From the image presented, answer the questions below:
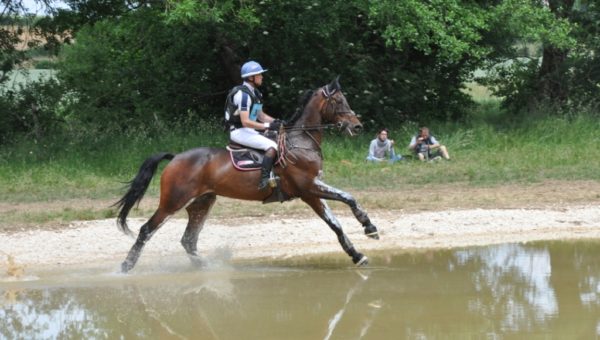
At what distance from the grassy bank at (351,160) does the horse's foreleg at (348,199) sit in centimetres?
458

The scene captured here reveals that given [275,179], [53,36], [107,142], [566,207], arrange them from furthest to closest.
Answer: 1. [53,36]
2. [107,142]
3. [566,207]
4. [275,179]

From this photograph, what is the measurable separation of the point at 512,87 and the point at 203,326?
20.2 meters

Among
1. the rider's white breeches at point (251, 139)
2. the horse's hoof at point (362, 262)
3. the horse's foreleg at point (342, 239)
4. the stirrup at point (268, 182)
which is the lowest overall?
the horse's hoof at point (362, 262)

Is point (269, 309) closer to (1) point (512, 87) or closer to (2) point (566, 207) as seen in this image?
(2) point (566, 207)

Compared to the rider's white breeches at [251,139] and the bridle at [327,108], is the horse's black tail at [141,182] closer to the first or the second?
the rider's white breeches at [251,139]

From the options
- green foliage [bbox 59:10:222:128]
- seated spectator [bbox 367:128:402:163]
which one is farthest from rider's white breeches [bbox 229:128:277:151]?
green foliage [bbox 59:10:222:128]

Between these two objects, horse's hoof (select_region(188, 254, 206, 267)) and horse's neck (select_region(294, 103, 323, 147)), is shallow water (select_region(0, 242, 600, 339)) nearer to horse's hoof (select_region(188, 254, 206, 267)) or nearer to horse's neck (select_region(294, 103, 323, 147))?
horse's hoof (select_region(188, 254, 206, 267))

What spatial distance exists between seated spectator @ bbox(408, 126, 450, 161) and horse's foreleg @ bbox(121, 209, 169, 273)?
10.2 m

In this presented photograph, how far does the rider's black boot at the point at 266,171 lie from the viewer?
40.1 ft

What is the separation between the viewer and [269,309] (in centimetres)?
995

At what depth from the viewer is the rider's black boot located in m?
12.2

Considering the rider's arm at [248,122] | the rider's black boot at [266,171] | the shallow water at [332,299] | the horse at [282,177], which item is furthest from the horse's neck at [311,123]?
the shallow water at [332,299]

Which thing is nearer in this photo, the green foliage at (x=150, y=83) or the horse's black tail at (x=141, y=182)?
the horse's black tail at (x=141, y=182)

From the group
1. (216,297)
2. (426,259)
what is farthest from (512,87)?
(216,297)
